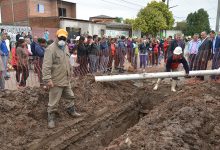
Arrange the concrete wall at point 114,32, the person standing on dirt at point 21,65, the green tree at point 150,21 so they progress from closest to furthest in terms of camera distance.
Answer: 1. the person standing on dirt at point 21,65
2. the concrete wall at point 114,32
3. the green tree at point 150,21

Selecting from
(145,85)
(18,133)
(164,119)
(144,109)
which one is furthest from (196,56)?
(18,133)

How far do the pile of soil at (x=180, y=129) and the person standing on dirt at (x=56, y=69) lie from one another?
2.11 metres

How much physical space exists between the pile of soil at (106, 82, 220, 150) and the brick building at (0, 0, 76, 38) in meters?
26.4

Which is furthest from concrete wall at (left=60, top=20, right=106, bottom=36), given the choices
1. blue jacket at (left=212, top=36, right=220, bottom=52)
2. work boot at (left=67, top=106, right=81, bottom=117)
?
work boot at (left=67, top=106, right=81, bottom=117)

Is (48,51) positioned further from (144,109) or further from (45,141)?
(144,109)

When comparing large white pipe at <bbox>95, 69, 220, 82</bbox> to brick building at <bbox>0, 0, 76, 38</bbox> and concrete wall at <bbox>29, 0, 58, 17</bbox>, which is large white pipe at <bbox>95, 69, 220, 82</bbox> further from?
concrete wall at <bbox>29, 0, 58, 17</bbox>

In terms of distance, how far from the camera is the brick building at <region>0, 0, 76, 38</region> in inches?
1323

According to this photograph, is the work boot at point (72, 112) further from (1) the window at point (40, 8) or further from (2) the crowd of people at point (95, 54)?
(1) the window at point (40, 8)

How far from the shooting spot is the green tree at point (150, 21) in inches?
1534

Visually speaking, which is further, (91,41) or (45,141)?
(91,41)

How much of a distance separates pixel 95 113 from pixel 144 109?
2.13m

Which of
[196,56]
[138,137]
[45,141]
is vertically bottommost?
[45,141]

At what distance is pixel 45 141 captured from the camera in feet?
21.7

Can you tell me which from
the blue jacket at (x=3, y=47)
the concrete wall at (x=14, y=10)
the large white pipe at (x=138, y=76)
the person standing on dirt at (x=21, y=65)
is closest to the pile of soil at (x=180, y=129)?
the large white pipe at (x=138, y=76)
